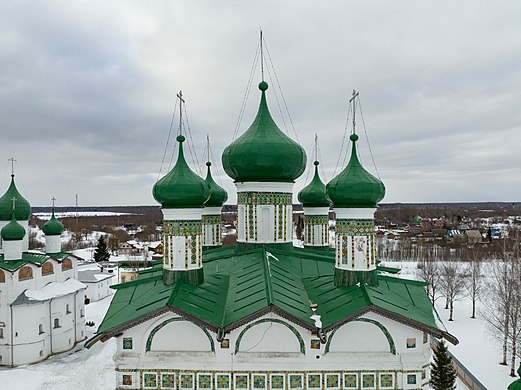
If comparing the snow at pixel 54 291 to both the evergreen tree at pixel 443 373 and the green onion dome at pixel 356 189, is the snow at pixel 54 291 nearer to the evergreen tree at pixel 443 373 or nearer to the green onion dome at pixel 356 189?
the green onion dome at pixel 356 189

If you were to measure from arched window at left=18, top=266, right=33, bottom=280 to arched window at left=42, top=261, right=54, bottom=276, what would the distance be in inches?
26.8

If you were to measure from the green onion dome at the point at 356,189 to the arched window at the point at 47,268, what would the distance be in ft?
48.5

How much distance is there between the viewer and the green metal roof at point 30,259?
55.5ft

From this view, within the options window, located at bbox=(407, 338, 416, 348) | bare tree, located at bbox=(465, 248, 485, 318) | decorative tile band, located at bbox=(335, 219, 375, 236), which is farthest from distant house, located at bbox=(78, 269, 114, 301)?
window, located at bbox=(407, 338, 416, 348)

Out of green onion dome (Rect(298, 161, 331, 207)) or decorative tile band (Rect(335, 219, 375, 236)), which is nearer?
decorative tile band (Rect(335, 219, 375, 236))

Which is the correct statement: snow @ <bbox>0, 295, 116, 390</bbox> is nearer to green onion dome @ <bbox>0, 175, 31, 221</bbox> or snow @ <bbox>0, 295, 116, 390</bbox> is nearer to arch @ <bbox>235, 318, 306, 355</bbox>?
green onion dome @ <bbox>0, 175, 31, 221</bbox>

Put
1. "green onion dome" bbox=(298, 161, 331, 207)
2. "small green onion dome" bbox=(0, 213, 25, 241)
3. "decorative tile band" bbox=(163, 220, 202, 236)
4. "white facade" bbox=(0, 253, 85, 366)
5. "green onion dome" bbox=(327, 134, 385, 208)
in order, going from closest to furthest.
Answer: "green onion dome" bbox=(327, 134, 385, 208) < "decorative tile band" bbox=(163, 220, 202, 236) < "green onion dome" bbox=(298, 161, 331, 207) < "white facade" bbox=(0, 253, 85, 366) < "small green onion dome" bbox=(0, 213, 25, 241)

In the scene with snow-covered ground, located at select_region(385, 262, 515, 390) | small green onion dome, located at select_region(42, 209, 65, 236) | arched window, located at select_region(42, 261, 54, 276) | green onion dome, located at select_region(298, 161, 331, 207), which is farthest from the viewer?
small green onion dome, located at select_region(42, 209, 65, 236)

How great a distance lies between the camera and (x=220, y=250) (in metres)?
13.6

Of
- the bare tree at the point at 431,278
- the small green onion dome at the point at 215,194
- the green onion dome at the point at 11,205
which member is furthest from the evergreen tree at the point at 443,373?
the green onion dome at the point at 11,205

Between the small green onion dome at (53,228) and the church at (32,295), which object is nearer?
the church at (32,295)

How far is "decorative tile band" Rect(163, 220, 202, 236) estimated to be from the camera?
9781 millimetres

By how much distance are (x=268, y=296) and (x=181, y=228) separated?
10.1 ft

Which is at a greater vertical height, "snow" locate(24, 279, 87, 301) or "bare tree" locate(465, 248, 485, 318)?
"snow" locate(24, 279, 87, 301)
